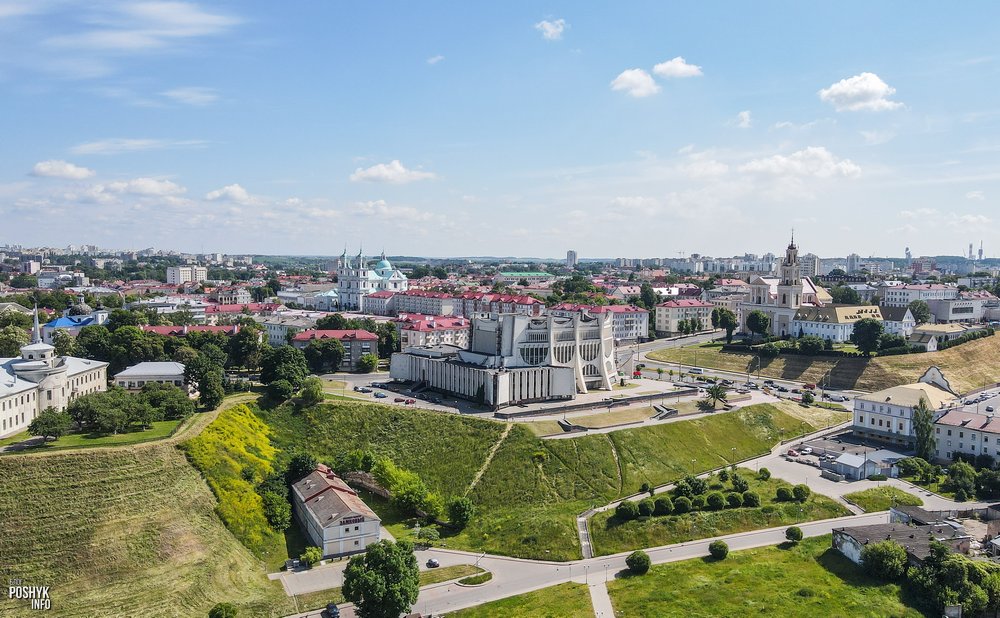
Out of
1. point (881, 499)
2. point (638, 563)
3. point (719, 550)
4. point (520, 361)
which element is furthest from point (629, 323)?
point (638, 563)

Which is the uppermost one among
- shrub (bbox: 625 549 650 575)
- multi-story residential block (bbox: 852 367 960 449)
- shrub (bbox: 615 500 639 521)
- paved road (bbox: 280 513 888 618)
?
multi-story residential block (bbox: 852 367 960 449)

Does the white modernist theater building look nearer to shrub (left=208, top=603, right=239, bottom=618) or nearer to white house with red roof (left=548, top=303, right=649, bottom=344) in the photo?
white house with red roof (left=548, top=303, right=649, bottom=344)

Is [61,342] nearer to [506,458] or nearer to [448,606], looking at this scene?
[506,458]

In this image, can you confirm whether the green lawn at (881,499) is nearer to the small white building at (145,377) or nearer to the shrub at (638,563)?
the shrub at (638,563)

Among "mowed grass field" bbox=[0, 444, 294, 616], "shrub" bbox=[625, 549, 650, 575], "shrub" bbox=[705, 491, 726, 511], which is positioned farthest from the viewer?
"shrub" bbox=[705, 491, 726, 511]

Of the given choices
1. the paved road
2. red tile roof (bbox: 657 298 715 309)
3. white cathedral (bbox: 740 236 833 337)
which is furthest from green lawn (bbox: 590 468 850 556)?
red tile roof (bbox: 657 298 715 309)

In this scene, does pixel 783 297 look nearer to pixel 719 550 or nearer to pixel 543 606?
pixel 719 550
